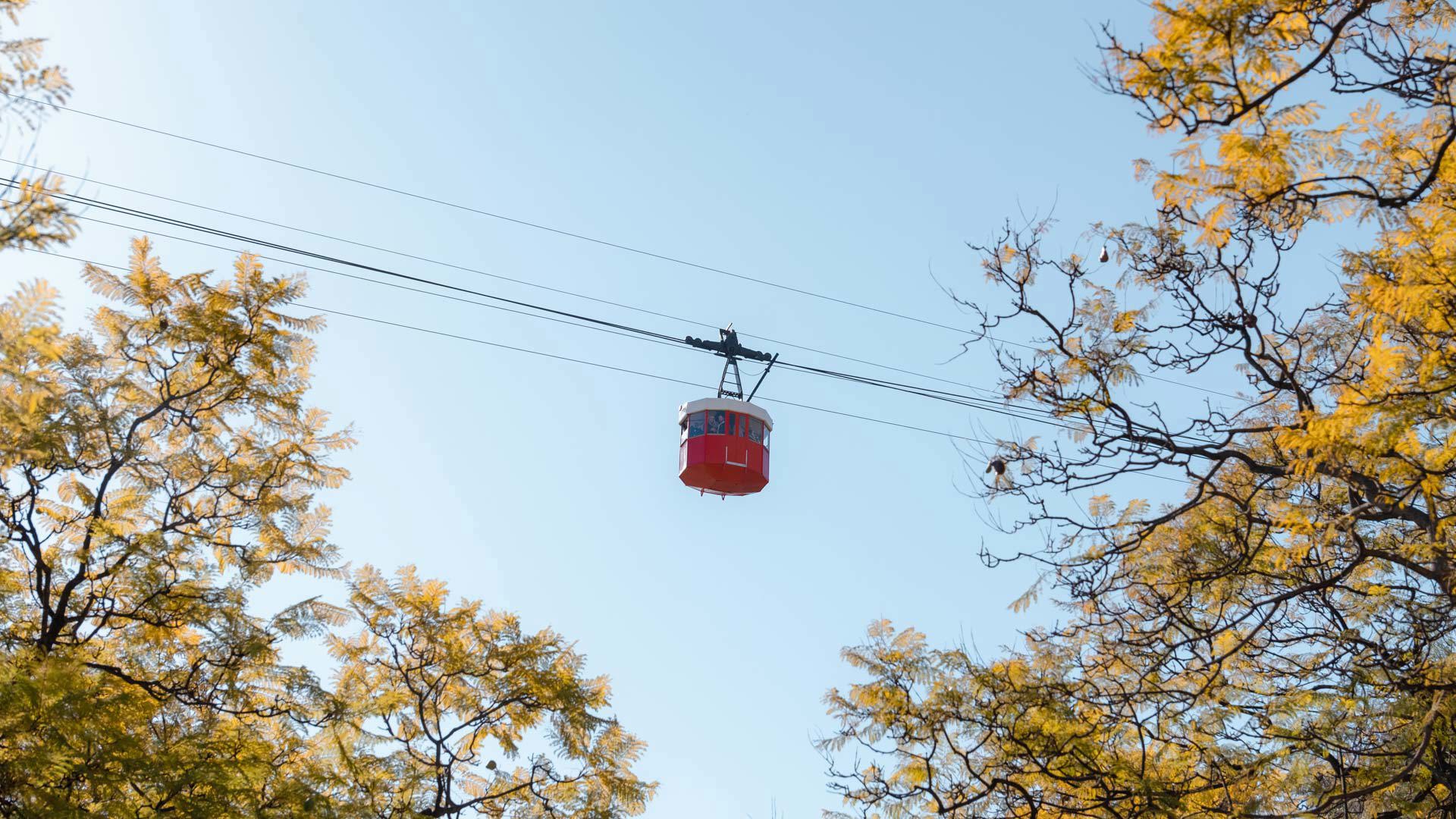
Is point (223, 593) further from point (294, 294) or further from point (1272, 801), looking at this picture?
point (1272, 801)

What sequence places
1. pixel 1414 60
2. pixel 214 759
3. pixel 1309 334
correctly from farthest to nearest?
pixel 214 759
pixel 1309 334
pixel 1414 60

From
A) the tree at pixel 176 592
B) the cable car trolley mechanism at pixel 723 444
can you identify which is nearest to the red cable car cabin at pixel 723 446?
the cable car trolley mechanism at pixel 723 444

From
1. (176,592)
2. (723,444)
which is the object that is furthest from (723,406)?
(176,592)

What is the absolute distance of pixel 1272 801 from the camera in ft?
40.0

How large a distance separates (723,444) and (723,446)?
0.03 metres

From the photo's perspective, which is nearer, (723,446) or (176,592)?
(176,592)

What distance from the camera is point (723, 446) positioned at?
20.5 m

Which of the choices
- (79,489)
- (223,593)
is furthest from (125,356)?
(223,593)

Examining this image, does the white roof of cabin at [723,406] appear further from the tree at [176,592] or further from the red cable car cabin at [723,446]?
the tree at [176,592]

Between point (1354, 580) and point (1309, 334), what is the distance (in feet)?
7.61

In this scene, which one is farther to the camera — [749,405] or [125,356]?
[749,405]

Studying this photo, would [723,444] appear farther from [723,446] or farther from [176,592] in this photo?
[176,592]

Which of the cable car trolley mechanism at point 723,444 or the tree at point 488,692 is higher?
the cable car trolley mechanism at point 723,444

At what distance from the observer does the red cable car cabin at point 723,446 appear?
807 inches
